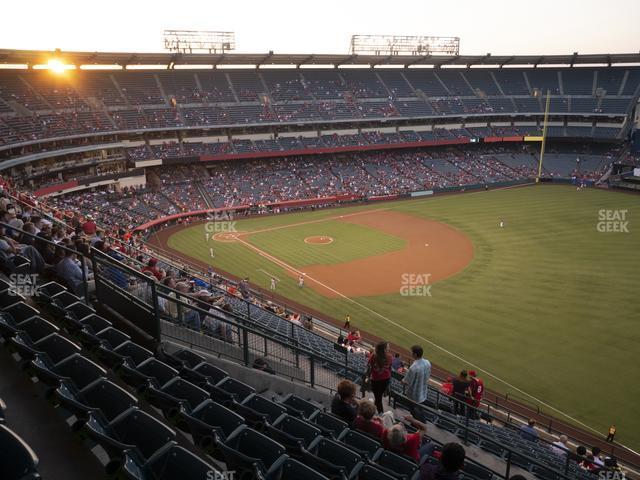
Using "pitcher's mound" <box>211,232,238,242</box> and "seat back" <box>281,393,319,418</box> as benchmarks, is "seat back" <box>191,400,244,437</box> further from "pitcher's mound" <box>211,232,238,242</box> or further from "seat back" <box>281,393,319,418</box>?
"pitcher's mound" <box>211,232,238,242</box>

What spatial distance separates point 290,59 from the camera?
208 feet

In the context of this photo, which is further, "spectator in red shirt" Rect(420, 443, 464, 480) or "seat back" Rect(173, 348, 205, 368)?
"seat back" Rect(173, 348, 205, 368)

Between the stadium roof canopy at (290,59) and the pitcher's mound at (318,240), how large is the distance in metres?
30.5

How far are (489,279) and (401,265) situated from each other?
6.80 m

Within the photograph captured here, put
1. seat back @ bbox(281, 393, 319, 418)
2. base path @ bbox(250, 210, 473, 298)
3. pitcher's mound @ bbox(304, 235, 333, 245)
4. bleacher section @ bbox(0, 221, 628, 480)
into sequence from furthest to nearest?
pitcher's mound @ bbox(304, 235, 333, 245)
base path @ bbox(250, 210, 473, 298)
seat back @ bbox(281, 393, 319, 418)
bleacher section @ bbox(0, 221, 628, 480)

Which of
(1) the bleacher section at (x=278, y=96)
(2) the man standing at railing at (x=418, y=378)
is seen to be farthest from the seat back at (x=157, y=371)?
(1) the bleacher section at (x=278, y=96)

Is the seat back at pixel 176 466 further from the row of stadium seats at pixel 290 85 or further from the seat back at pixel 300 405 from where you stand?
the row of stadium seats at pixel 290 85

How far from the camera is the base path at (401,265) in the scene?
3117 centimetres

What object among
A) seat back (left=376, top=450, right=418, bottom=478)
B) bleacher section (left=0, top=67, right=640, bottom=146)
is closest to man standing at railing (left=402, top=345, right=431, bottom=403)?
seat back (left=376, top=450, right=418, bottom=478)

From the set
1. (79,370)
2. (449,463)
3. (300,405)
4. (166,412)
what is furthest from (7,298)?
(449,463)

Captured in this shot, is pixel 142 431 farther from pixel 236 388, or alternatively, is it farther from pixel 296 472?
pixel 236 388

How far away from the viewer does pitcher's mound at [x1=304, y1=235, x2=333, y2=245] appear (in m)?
40.7

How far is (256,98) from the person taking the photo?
6306cm

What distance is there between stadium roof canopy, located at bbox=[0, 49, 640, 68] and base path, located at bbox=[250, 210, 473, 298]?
27803mm
